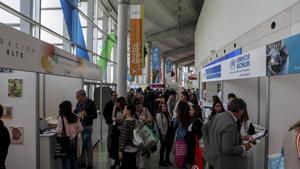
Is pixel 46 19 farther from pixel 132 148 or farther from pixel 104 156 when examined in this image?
pixel 132 148

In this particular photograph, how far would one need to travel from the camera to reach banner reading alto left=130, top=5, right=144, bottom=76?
1019cm

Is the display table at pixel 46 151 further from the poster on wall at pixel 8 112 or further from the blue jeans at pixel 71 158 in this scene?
the poster on wall at pixel 8 112

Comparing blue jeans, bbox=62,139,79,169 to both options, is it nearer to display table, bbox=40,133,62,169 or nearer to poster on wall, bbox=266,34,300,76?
display table, bbox=40,133,62,169

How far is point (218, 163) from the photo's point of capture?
11.3ft

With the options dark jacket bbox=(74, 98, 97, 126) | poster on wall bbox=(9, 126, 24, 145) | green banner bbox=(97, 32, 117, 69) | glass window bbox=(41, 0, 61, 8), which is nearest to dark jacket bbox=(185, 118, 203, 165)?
dark jacket bbox=(74, 98, 97, 126)

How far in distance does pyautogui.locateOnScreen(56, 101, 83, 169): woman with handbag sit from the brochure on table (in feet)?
1.90

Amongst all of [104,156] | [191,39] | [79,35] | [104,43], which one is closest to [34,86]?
[104,156]

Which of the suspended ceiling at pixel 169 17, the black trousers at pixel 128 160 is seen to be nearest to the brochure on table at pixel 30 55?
the black trousers at pixel 128 160

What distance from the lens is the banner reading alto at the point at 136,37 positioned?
10.2 m

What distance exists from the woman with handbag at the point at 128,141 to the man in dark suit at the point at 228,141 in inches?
63.8

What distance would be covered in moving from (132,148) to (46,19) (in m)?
4.68

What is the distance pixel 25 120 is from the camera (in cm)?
450

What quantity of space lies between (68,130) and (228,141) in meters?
2.61

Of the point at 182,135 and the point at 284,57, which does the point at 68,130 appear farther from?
the point at 284,57
